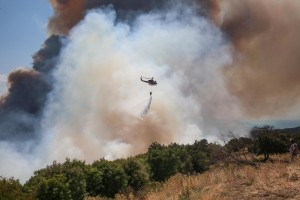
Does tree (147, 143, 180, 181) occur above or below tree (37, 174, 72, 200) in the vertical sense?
above

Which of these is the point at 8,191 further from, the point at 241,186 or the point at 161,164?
the point at 161,164

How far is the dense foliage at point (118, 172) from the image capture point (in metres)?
20.5

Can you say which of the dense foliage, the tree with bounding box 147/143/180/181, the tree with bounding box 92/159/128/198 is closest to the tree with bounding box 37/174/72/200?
the dense foliage

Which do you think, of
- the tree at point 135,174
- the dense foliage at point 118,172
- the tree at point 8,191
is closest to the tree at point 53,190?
the dense foliage at point 118,172

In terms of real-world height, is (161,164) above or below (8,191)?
above

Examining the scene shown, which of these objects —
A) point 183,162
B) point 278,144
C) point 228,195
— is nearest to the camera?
point 228,195

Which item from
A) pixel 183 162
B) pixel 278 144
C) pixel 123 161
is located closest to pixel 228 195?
pixel 123 161

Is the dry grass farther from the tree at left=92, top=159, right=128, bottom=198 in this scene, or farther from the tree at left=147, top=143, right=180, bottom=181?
the tree at left=147, top=143, right=180, bottom=181

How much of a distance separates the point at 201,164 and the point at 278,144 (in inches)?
416

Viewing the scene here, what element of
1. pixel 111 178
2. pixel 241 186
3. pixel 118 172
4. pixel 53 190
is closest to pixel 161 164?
pixel 118 172

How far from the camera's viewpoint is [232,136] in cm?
3491

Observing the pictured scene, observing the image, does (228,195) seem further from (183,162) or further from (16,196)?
(183,162)

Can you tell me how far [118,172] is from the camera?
3084 cm

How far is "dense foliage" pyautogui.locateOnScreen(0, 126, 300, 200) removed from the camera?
20516mm
